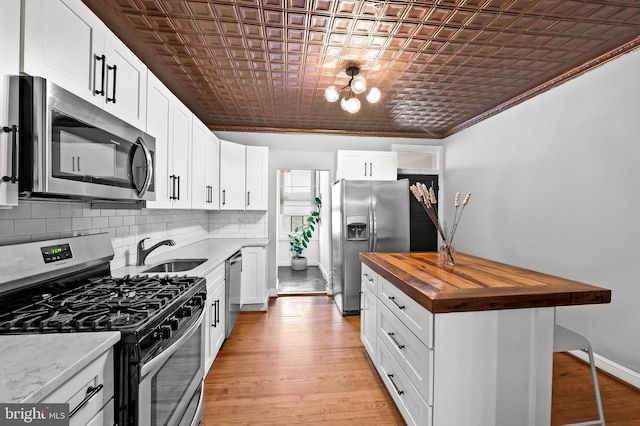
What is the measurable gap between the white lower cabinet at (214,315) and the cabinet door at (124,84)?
1.17m

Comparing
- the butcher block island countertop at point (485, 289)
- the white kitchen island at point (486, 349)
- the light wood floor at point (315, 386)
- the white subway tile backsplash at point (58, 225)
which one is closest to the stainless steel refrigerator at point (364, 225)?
the light wood floor at point (315, 386)

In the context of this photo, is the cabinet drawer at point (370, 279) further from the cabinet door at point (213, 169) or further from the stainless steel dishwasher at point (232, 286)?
the cabinet door at point (213, 169)

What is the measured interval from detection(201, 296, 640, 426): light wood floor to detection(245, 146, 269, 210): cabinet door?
171cm

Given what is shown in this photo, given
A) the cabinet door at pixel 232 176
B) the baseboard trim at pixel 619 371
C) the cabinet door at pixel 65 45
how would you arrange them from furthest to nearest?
1. the cabinet door at pixel 232 176
2. the baseboard trim at pixel 619 371
3. the cabinet door at pixel 65 45

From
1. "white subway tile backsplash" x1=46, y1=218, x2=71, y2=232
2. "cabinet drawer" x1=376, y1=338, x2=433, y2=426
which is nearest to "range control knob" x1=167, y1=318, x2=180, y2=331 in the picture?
"white subway tile backsplash" x1=46, y1=218, x2=71, y2=232

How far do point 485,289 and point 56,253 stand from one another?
2.20 metres

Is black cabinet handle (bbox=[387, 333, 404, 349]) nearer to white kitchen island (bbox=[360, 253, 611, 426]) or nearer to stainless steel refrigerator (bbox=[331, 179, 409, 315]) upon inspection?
white kitchen island (bbox=[360, 253, 611, 426])

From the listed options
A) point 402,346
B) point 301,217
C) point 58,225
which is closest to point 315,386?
point 402,346

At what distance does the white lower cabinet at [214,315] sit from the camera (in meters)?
2.30

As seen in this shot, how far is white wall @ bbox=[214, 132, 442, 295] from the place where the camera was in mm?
4629

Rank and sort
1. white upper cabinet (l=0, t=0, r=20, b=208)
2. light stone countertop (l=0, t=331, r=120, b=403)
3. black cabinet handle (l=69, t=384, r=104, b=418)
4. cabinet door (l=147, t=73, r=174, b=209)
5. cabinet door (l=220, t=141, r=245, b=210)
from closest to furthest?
light stone countertop (l=0, t=331, r=120, b=403), black cabinet handle (l=69, t=384, r=104, b=418), white upper cabinet (l=0, t=0, r=20, b=208), cabinet door (l=147, t=73, r=174, b=209), cabinet door (l=220, t=141, r=245, b=210)

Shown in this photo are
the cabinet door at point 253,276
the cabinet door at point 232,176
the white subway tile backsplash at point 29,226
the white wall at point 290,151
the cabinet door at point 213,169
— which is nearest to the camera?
the white subway tile backsplash at point 29,226

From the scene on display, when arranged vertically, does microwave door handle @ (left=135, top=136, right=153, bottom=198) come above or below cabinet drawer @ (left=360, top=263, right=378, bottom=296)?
above

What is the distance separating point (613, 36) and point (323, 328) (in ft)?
11.8
